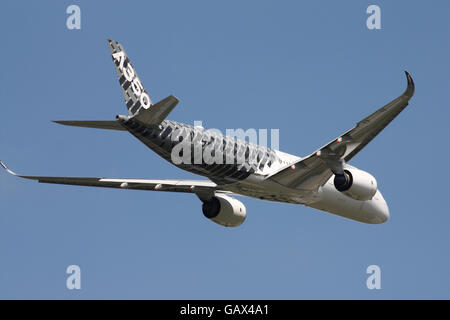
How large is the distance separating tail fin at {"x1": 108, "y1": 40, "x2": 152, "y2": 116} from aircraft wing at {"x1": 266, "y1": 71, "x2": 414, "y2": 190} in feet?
21.9

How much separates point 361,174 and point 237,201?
7.56m

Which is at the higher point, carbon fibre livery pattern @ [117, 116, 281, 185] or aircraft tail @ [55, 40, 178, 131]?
aircraft tail @ [55, 40, 178, 131]

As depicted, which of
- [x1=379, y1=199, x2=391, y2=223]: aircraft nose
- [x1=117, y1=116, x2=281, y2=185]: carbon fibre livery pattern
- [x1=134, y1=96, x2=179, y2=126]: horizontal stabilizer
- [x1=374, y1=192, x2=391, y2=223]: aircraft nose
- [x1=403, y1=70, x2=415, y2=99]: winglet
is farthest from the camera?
[x1=379, y1=199, x2=391, y2=223]: aircraft nose

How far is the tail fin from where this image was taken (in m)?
31.9

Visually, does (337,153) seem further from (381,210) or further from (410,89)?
(381,210)

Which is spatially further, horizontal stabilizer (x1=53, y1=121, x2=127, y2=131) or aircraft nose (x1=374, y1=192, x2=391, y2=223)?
aircraft nose (x1=374, y1=192, x2=391, y2=223)

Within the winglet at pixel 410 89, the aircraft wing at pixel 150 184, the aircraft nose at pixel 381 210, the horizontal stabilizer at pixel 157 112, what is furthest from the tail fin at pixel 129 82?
the aircraft nose at pixel 381 210

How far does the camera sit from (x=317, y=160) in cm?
3300

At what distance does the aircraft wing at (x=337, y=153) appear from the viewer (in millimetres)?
29672

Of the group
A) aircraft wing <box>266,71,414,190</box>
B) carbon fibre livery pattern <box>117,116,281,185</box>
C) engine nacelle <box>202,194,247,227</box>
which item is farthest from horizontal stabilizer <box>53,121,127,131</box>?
engine nacelle <box>202,194,247,227</box>

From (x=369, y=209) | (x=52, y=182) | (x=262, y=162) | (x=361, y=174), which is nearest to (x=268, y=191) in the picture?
(x=262, y=162)

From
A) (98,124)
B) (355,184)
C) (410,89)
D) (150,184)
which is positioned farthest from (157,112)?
(355,184)

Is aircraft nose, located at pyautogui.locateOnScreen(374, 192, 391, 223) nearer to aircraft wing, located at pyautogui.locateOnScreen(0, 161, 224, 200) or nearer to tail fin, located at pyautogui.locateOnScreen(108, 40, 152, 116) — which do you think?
aircraft wing, located at pyautogui.locateOnScreen(0, 161, 224, 200)

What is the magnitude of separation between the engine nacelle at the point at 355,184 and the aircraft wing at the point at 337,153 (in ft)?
1.84
